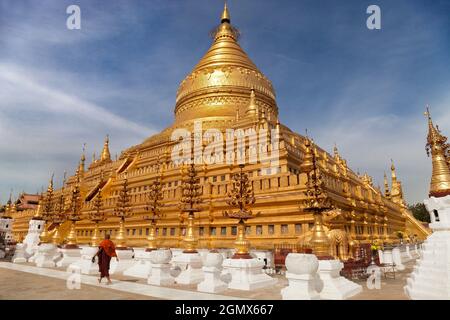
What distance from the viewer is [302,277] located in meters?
8.62

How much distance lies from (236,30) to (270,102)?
694 inches

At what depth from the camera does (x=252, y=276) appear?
449 inches

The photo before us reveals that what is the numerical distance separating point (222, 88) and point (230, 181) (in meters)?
19.6

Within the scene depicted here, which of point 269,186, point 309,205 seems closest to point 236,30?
point 269,186

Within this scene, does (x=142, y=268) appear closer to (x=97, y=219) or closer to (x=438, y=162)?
(x=97, y=219)

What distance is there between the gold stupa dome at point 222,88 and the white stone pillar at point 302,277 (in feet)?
91.4

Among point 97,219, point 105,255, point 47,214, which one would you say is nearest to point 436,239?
point 105,255

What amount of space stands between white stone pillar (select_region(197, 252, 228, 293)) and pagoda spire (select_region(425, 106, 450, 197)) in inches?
295

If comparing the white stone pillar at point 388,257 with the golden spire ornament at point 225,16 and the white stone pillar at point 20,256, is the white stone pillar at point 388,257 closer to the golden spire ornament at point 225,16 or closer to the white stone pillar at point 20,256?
the white stone pillar at point 20,256

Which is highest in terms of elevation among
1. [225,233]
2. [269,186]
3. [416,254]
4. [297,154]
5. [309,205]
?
[297,154]

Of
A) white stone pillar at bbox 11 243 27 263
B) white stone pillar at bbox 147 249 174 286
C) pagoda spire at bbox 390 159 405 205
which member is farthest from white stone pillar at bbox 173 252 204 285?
pagoda spire at bbox 390 159 405 205

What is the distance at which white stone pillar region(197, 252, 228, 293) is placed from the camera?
10742 mm

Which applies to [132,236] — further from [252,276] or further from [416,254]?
[416,254]
